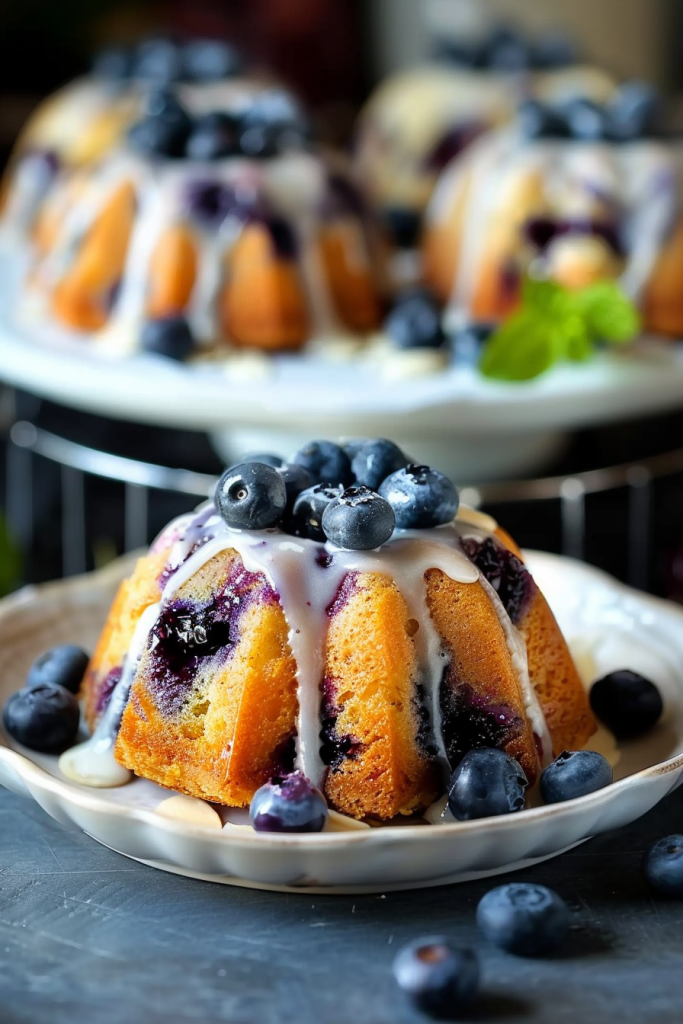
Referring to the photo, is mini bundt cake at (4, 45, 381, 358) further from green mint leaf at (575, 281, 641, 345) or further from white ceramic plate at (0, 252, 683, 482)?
green mint leaf at (575, 281, 641, 345)

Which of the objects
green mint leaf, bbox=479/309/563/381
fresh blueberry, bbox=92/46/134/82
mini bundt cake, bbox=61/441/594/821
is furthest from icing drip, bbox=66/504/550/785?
fresh blueberry, bbox=92/46/134/82

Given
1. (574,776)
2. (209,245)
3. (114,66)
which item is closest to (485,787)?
(574,776)

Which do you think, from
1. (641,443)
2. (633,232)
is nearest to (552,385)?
(633,232)

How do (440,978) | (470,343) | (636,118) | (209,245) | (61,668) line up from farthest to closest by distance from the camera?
(636,118) → (209,245) → (470,343) → (61,668) → (440,978)

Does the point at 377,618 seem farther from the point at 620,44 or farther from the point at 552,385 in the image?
the point at 620,44

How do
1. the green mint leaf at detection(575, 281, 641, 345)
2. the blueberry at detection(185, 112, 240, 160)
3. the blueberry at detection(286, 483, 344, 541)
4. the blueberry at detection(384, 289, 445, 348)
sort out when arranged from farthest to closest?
the blueberry at detection(185, 112, 240, 160)
the blueberry at detection(384, 289, 445, 348)
the green mint leaf at detection(575, 281, 641, 345)
the blueberry at detection(286, 483, 344, 541)

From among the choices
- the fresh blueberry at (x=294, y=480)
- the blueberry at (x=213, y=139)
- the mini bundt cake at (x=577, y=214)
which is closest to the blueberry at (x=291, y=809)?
the fresh blueberry at (x=294, y=480)

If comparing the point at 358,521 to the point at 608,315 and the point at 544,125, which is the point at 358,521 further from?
the point at 544,125
